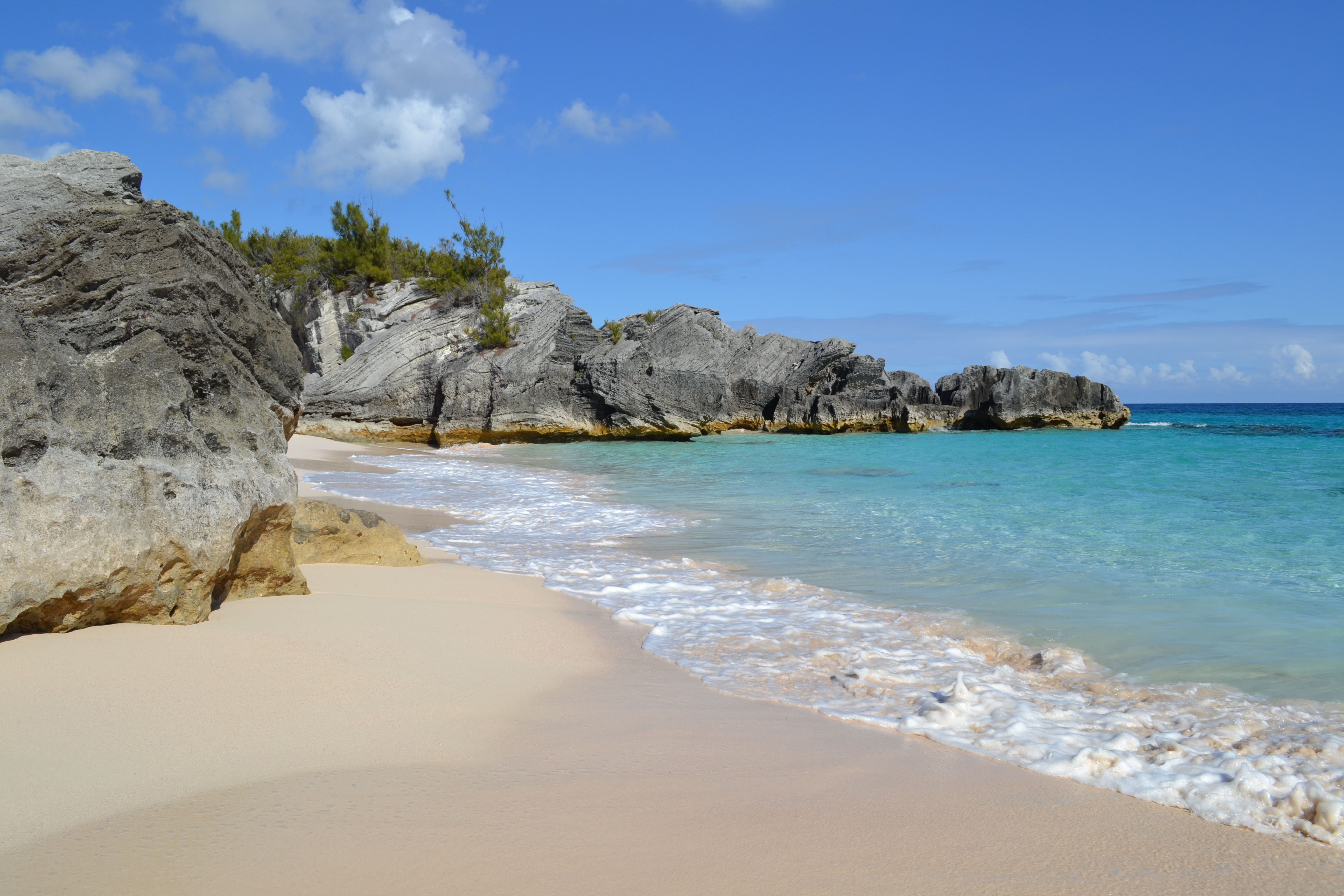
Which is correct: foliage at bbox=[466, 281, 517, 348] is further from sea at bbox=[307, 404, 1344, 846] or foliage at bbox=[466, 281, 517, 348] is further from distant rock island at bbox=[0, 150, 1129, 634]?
distant rock island at bbox=[0, 150, 1129, 634]

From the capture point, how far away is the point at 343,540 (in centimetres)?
570

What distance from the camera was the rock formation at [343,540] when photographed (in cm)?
553

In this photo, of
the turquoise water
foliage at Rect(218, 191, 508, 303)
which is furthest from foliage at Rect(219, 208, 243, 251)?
the turquoise water

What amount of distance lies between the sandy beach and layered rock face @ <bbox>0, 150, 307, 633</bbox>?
280mm

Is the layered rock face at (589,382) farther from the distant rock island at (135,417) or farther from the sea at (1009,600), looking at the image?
the distant rock island at (135,417)

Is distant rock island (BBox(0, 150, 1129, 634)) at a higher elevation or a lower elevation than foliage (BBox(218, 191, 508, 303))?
lower

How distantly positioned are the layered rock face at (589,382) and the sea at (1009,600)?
555 inches

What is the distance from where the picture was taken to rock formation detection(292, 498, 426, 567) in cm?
553

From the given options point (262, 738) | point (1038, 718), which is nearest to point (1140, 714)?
point (1038, 718)

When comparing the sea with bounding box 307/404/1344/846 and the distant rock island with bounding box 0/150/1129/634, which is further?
the distant rock island with bounding box 0/150/1129/634

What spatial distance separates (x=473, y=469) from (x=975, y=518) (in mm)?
10191

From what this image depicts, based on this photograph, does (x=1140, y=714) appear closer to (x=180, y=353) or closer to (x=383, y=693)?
(x=383, y=693)

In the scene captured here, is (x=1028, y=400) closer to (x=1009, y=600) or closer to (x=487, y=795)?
(x=1009, y=600)

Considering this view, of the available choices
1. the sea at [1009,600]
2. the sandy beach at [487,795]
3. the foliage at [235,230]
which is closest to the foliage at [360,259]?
the foliage at [235,230]
